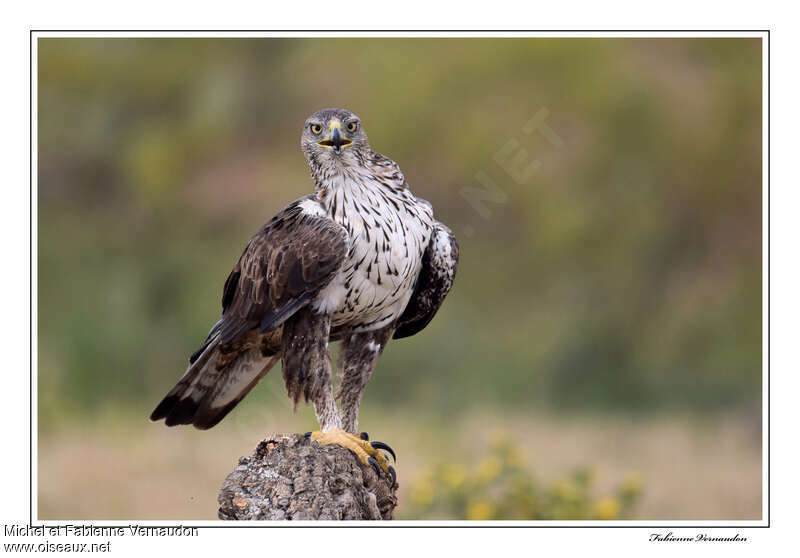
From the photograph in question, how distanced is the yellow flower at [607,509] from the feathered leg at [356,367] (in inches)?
84.5

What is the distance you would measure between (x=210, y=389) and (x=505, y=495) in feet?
7.55

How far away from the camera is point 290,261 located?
4730 millimetres

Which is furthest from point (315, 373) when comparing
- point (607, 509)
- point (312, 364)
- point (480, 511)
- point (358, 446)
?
point (607, 509)

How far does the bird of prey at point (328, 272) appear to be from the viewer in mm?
4727

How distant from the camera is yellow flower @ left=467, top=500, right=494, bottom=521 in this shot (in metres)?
6.24

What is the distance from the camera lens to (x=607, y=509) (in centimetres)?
→ 645

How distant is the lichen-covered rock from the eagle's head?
136cm

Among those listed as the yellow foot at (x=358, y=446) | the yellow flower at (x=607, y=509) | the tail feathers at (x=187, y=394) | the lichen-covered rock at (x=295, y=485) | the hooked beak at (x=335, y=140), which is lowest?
the yellow flower at (x=607, y=509)

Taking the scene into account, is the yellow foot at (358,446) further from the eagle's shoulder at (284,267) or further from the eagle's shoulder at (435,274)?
the eagle's shoulder at (435,274)

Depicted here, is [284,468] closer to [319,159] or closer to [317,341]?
[317,341]

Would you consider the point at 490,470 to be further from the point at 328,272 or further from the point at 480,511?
the point at 328,272

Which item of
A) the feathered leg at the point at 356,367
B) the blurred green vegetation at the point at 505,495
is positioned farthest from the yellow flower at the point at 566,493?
the feathered leg at the point at 356,367

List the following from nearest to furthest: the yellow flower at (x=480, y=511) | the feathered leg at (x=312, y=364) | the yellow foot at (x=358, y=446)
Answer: the yellow foot at (x=358, y=446), the feathered leg at (x=312, y=364), the yellow flower at (x=480, y=511)

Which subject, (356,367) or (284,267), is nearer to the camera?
(284,267)
